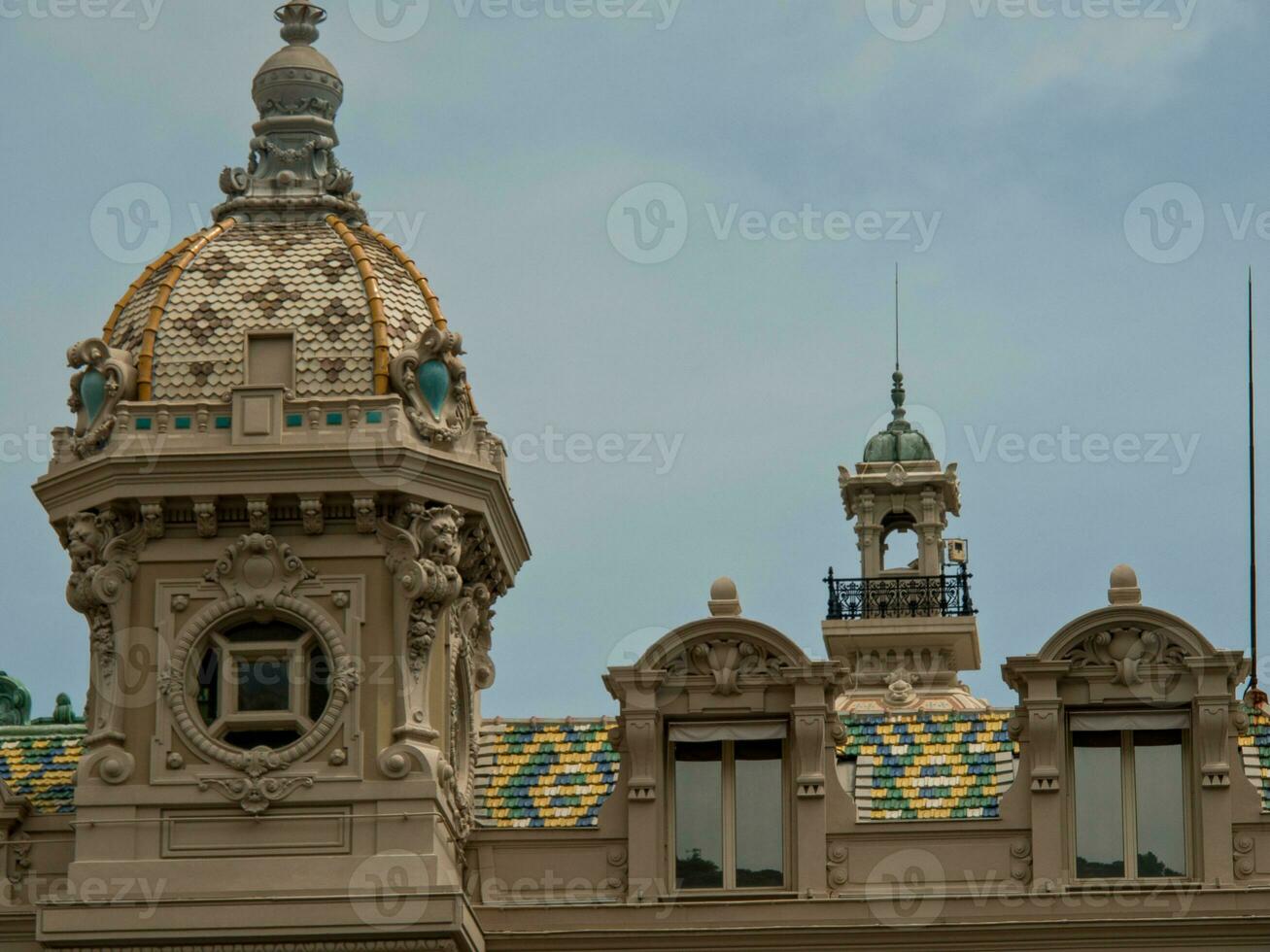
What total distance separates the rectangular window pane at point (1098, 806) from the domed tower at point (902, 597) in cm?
3093

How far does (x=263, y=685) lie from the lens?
49812mm

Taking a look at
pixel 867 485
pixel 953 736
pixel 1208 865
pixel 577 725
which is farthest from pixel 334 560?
pixel 867 485

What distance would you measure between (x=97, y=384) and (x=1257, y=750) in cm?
1691

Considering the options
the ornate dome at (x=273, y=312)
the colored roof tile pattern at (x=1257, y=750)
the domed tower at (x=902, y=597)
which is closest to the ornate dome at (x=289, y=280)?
the ornate dome at (x=273, y=312)

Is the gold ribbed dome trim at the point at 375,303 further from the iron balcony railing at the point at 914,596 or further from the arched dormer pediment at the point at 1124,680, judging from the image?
the iron balcony railing at the point at 914,596

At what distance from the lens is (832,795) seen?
50.4 m

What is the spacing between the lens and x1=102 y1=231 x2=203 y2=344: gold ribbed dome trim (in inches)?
2055

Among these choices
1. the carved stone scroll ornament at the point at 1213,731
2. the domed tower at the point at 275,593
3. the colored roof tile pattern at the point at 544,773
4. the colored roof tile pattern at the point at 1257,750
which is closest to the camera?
the domed tower at the point at 275,593

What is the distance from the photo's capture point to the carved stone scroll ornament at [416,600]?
161 feet

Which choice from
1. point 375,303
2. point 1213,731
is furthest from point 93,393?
point 1213,731

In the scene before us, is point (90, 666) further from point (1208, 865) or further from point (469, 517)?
point (1208, 865)

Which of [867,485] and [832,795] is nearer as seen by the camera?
[832,795]

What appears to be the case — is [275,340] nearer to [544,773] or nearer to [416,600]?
[416,600]

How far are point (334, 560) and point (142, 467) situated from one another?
114 inches
